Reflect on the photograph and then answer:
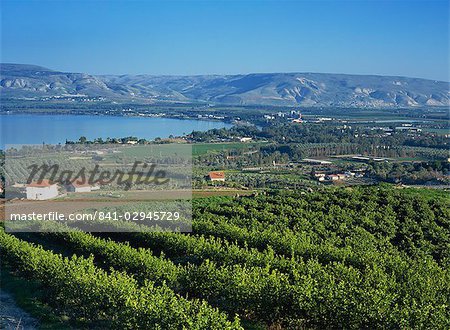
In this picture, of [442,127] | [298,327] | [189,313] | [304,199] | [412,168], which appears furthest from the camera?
[442,127]

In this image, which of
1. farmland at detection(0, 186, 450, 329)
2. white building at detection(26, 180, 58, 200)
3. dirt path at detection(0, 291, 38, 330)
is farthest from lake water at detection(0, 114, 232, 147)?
dirt path at detection(0, 291, 38, 330)

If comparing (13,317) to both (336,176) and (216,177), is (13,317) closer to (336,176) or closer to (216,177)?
(216,177)

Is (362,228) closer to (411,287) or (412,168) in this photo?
(411,287)

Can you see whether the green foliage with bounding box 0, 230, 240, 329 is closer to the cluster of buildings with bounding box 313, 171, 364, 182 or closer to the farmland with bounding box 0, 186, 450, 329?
the farmland with bounding box 0, 186, 450, 329

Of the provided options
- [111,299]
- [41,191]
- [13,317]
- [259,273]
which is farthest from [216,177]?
[111,299]

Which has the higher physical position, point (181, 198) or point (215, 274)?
point (215, 274)

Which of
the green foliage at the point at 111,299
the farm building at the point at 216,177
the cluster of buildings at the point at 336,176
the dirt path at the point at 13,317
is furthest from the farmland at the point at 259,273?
the cluster of buildings at the point at 336,176

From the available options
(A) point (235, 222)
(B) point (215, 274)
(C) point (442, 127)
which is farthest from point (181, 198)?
(C) point (442, 127)
